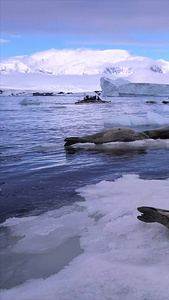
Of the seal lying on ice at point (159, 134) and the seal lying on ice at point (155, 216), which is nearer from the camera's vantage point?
the seal lying on ice at point (155, 216)

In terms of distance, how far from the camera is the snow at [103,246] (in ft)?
7.98

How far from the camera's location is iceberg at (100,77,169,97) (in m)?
53.8

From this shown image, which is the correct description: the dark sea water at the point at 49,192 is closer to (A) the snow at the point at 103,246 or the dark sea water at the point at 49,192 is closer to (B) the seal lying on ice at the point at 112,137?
(A) the snow at the point at 103,246

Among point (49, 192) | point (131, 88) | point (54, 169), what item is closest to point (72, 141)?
point (54, 169)

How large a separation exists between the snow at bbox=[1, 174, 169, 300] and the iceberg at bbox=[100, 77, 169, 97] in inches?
1945

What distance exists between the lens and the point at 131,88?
57250 millimetres

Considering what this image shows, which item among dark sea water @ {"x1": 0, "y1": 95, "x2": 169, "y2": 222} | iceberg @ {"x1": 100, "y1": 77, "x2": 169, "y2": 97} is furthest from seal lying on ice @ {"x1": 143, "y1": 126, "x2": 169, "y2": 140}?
iceberg @ {"x1": 100, "y1": 77, "x2": 169, "y2": 97}

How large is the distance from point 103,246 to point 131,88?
55559mm

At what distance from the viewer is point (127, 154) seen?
755 centimetres

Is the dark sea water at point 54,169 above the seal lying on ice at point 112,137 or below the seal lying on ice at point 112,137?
below

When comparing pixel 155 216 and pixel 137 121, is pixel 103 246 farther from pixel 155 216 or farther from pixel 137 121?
pixel 137 121

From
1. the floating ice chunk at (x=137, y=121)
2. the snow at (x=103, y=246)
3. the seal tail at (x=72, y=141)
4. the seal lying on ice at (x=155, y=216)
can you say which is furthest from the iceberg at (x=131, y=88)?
Result: the seal lying on ice at (x=155, y=216)

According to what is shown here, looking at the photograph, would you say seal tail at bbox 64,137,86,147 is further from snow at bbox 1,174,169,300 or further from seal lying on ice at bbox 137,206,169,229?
seal lying on ice at bbox 137,206,169,229

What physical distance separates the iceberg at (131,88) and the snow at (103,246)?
162 ft
